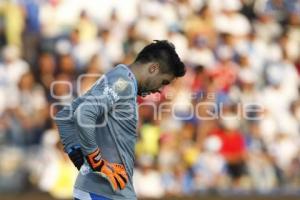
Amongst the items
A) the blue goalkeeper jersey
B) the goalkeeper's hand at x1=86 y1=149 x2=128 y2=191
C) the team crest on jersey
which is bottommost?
the goalkeeper's hand at x1=86 y1=149 x2=128 y2=191

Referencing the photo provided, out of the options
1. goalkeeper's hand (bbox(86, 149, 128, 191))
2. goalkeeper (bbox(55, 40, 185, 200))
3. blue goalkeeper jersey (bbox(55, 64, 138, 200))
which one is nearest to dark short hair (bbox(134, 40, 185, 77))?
goalkeeper (bbox(55, 40, 185, 200))

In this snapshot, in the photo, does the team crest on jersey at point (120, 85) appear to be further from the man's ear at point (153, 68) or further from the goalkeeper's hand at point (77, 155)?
the goalkeeper's hand at point (77, 155)

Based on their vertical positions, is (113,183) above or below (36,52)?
below

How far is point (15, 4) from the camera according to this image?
Answer: 12375 mm

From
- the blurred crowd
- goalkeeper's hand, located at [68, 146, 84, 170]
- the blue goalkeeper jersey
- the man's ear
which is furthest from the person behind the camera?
the blurred crowd

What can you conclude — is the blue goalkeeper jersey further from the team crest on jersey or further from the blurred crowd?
the blurred crowd

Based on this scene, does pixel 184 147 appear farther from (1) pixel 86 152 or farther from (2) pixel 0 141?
(1) pixel 86 152

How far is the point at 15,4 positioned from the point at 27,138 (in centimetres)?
254

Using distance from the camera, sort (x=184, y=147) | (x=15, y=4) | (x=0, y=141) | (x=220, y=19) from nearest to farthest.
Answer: (x=0, y=141) → (x=184, y=147) → (x=15, y=4) → (x=220, y=19)

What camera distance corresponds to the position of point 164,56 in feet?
17.4

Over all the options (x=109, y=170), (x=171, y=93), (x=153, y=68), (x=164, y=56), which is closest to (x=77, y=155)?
(x=109, y=170)

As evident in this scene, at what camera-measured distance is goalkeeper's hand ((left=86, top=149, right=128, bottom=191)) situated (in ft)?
16.6

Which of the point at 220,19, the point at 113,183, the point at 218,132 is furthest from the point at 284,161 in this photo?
the point at 113,183

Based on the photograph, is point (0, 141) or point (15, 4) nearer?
point (0, 141)
